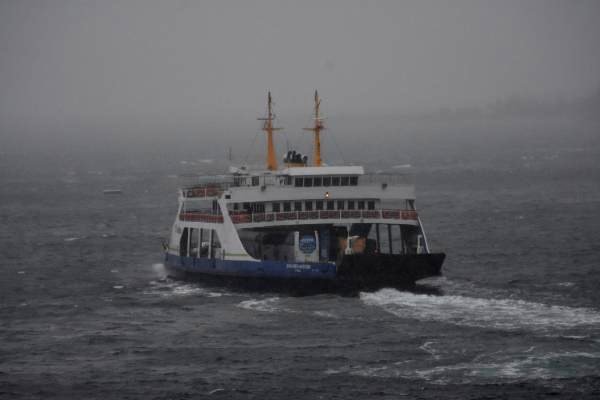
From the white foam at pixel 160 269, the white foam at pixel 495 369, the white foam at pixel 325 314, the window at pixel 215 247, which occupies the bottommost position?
the white foam at pixel 495 369

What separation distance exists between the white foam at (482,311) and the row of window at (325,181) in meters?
8.10

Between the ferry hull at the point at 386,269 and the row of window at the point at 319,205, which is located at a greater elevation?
the row of window at the point at 319,205

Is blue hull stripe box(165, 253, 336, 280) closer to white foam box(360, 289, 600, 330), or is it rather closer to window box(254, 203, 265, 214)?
white foam box(360, 289, 600, 330)

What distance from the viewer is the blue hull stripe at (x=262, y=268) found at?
199ft

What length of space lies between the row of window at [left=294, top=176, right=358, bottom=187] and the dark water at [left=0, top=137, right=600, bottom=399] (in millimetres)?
7127

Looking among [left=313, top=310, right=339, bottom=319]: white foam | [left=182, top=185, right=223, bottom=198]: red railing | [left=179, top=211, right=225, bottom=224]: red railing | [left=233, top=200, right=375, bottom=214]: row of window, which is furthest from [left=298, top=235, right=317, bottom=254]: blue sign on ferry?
[left=313, top=310, right=339, bottom=319]: white foam

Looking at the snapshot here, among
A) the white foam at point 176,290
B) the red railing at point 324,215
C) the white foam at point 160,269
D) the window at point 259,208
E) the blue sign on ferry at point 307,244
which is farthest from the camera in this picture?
the white foam at point 160,269

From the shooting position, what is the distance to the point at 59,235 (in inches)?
3573

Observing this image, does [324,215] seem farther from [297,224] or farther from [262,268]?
[262,268]

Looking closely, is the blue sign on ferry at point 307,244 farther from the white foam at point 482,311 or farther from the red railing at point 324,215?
the white foam at point 482,311

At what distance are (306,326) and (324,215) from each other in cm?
1264

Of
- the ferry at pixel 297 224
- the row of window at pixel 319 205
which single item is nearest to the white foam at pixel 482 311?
the ferry at pixel 297 224

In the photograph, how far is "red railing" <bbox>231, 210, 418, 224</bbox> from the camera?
6462 cm

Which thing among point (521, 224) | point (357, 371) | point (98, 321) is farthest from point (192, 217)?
point (521, 224)
